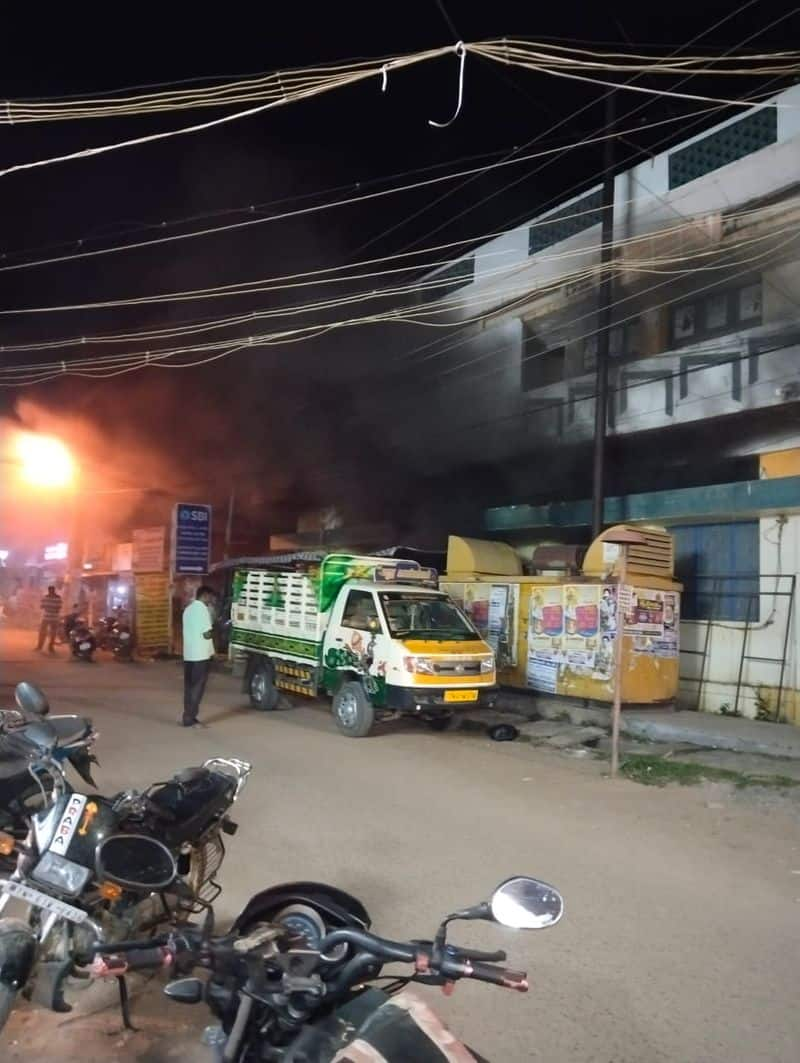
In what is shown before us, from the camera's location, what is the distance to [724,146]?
42.2 ft

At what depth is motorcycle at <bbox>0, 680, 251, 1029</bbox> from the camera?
2.72 m

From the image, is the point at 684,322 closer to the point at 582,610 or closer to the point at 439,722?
the point at 582,610

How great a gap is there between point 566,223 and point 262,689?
10161 millimetres

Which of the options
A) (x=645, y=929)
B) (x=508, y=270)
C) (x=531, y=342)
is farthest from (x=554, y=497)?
(x=645, y=929)

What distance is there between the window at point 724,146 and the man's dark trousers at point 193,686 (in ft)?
34.6

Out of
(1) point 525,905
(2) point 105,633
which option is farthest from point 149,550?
(1) point 525,905

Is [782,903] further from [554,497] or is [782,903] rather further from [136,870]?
[554,497]

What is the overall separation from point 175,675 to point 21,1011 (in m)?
13.4

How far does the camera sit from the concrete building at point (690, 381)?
Answer: 11.4 meters

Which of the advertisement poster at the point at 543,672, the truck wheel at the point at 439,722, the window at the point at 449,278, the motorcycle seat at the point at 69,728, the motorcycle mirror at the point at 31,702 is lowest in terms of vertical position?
the truck wheel at the point at 439,722

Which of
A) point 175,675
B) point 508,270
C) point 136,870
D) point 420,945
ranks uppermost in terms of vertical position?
point 508,270

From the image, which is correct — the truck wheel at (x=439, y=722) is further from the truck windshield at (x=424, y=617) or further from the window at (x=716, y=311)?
the window at (x=716, y=311)

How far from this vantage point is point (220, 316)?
50.5 feet

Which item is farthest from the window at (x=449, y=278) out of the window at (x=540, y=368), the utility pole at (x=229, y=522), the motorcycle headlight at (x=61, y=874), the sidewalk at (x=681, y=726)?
the motorcycle headlight at (x=61, y=874)
